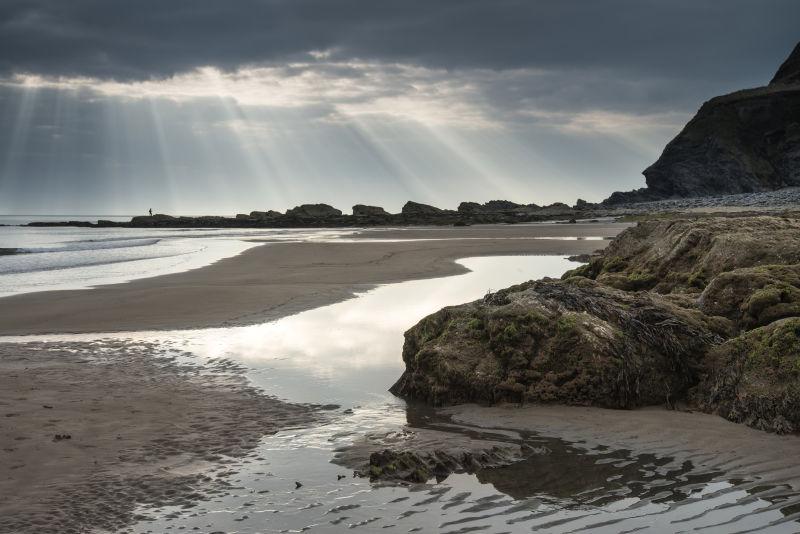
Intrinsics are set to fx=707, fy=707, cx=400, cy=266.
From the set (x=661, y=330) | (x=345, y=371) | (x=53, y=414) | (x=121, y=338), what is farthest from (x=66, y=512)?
(x=121, y=338)

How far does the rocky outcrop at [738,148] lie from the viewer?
106000mm

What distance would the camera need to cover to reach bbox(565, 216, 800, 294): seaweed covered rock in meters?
10.5

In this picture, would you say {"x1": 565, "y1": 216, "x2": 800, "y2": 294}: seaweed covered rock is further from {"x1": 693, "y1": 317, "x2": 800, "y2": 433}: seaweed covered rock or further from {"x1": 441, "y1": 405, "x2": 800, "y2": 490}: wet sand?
{"x1": 441, "y1": 405, "x2": 800, "y2": 490}: wet sand

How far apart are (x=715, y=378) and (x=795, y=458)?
1.75 metres

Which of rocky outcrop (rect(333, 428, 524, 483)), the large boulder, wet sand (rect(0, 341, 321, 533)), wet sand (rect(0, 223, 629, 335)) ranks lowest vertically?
wet sand (rect(0, 341, 321, 533))

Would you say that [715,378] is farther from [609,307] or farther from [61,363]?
[61,363]

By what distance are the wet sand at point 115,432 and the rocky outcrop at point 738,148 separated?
358ft

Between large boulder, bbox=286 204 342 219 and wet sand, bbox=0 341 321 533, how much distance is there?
103971 millimetres

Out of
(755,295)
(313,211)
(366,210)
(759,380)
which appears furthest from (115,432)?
(313,211)

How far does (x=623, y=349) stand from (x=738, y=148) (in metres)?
117

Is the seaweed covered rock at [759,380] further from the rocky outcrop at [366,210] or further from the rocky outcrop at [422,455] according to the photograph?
the rocky outcrop at [366,210]

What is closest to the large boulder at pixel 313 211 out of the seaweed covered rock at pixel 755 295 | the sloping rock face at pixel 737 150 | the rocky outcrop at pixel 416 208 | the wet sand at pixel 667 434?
the rocky outcrop at pixel 416 208

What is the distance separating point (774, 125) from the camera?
110m

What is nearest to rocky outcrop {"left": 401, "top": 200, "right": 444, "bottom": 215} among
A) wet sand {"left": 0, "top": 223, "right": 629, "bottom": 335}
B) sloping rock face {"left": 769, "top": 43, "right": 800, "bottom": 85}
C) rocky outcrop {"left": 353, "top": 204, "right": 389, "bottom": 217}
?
rocky outcrop {"left": 353, "top": 204, "right": 389, "bottom": 217}
